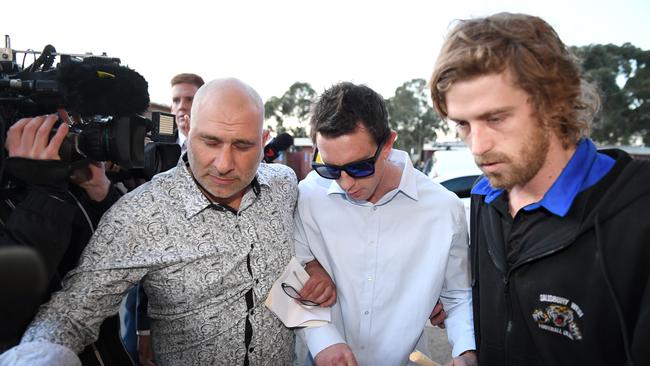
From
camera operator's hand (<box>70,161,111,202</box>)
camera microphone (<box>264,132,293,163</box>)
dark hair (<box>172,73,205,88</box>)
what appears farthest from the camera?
dark hair (<box>172,73,205,88</box>)

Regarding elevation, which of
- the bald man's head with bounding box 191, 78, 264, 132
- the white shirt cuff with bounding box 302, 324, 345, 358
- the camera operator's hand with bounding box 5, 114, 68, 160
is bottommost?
the white shirt cuff with bounding box 302, 324, 345, 358

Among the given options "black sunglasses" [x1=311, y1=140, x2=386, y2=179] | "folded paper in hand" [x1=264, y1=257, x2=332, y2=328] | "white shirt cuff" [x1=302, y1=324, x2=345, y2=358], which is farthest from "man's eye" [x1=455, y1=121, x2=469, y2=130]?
"white shirt cuff" [x1=302, y1=324, x2=345, y2=358]

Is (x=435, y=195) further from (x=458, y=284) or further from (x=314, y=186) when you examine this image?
(x=314, y=186)

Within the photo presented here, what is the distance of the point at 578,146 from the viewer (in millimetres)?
1712

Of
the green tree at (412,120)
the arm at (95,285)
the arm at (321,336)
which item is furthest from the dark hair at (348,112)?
the green tree at (412,120)

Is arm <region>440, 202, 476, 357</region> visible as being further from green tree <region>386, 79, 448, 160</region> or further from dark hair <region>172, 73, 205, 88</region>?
green tree <region>386, 79, 448, 160</region>

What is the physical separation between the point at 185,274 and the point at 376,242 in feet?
3.14

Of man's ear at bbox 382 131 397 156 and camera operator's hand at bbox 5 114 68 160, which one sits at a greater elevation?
camera operator's hand at bbox 5 114 68 160

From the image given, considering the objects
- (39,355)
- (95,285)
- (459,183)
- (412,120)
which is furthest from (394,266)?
(412,120)

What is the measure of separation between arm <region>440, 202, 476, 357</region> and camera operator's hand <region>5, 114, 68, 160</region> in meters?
1.80

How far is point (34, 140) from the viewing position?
5.23ft

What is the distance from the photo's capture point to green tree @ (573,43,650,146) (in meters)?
32.5

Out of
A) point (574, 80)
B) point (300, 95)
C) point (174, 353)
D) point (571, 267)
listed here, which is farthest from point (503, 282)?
point (300, 95)

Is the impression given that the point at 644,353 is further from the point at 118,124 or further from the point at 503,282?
the point at 118,124
